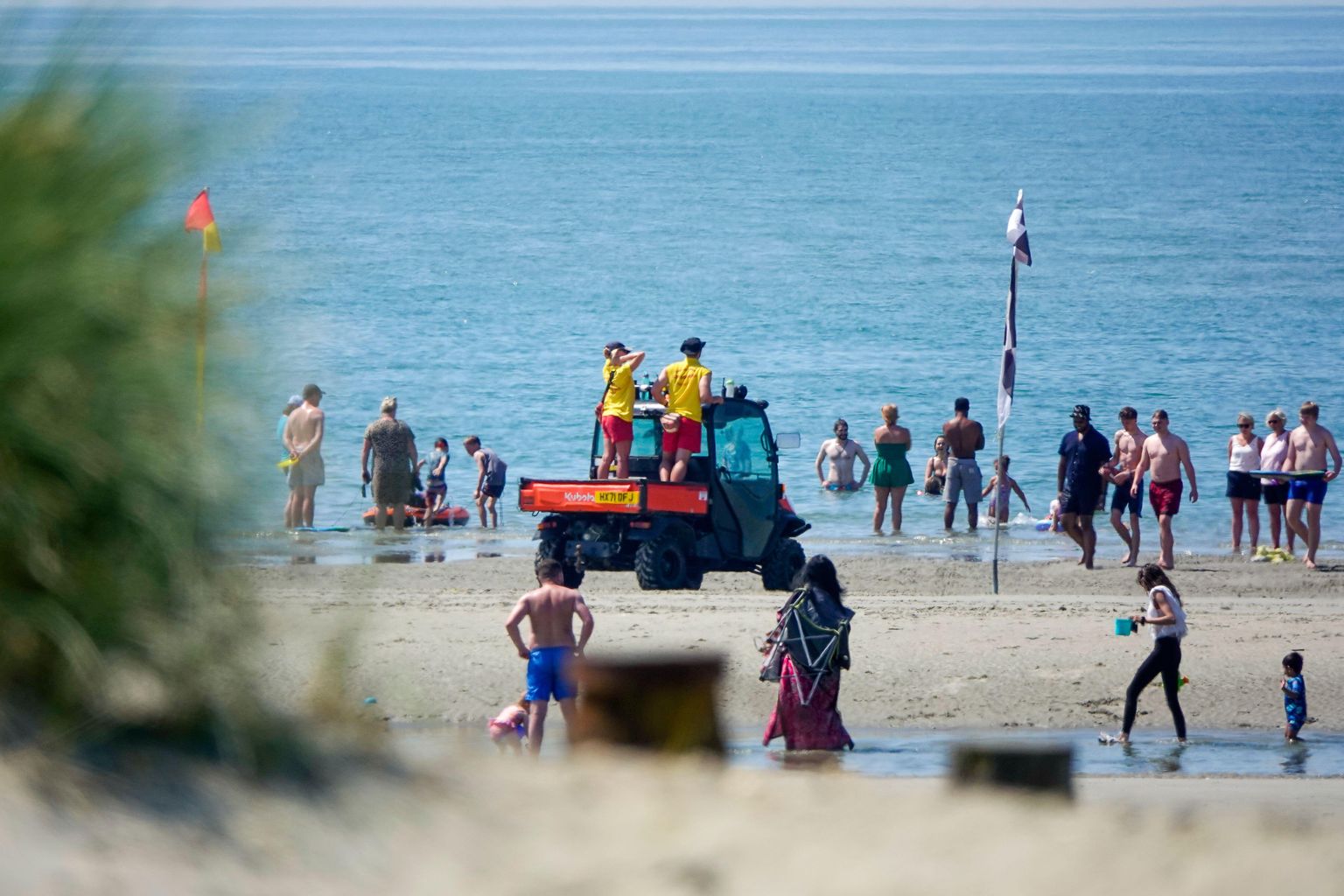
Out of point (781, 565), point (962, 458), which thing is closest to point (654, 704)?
point (781, 565)

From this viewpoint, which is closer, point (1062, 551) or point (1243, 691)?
point (1243, 691)

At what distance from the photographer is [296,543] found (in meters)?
4.79

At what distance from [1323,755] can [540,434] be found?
34.1 m

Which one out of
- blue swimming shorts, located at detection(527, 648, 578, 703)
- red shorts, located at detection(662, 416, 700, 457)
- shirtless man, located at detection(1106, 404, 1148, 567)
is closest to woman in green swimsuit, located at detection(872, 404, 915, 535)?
shirtless man, located at detection(1106, 404, 1148, 567)

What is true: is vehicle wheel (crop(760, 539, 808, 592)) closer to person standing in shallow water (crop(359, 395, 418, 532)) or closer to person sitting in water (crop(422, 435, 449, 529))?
person standing in shallow water (crop(359, 395, 418, 532))

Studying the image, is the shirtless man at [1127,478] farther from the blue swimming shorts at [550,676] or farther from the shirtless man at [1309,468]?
the blue swimming shorts at [550,676]

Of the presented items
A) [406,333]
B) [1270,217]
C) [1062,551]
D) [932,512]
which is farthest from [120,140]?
[1270,217]

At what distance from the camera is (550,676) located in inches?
353

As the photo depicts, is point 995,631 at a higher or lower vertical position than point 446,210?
lower

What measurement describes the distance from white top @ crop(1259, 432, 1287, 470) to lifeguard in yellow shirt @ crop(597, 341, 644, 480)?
7.22m

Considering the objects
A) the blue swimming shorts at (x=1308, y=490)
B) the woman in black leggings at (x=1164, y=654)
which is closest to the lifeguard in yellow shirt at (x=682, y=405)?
the woman in black leggings at (x=1164, y=654)

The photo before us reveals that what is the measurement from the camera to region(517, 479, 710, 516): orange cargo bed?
14.5m

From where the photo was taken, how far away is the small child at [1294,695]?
1055cm

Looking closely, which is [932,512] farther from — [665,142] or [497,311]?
[665,142]
